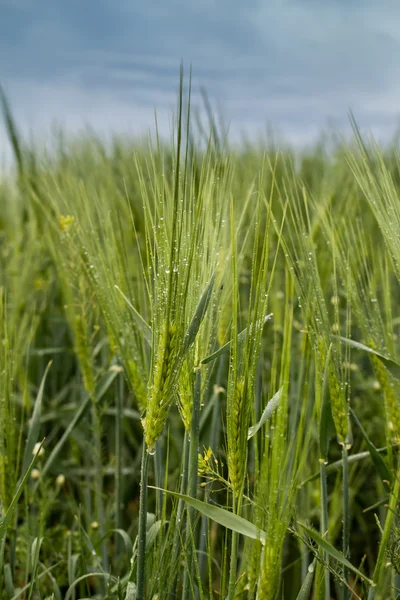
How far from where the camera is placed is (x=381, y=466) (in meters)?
0.78

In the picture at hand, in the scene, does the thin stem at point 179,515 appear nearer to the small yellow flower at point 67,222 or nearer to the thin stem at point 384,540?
the thin stem at point 384,540

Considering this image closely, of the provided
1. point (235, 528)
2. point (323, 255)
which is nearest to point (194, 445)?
point (235, 528)

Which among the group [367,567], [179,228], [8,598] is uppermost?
[179,228]

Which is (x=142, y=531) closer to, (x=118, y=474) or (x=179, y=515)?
(x=179, y=515)

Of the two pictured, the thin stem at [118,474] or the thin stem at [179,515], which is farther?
the thin stem at [118,474]

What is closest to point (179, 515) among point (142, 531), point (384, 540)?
point (142, 531)

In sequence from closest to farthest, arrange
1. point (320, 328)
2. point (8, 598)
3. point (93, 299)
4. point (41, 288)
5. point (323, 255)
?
point (320, 328), point (8, 598), point (93, 299), point (323, 255), point (41, 288)

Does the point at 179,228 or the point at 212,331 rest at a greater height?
the point at 179,228

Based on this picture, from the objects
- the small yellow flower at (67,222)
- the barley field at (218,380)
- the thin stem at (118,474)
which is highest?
the small yellow flower at (67,222)

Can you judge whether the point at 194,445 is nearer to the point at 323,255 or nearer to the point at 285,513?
the point at 285,513

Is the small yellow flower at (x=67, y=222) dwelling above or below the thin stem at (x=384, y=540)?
above

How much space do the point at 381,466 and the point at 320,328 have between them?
186 millimetres

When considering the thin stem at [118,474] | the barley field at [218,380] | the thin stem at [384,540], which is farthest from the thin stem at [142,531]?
the thin stem at [118,474]

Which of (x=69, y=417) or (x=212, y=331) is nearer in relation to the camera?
(x=212, y=331)
